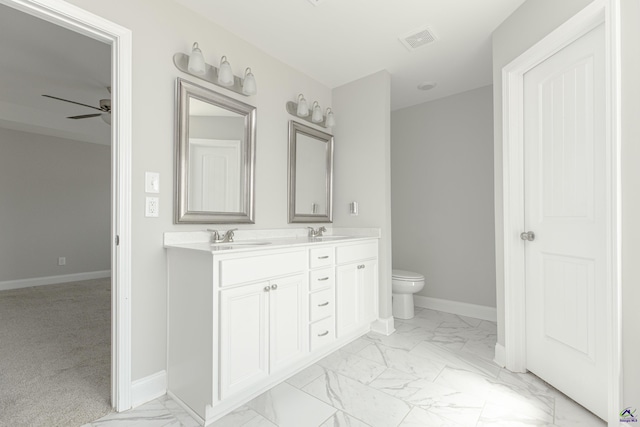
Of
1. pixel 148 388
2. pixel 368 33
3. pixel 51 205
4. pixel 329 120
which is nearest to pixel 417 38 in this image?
pixel 368 33

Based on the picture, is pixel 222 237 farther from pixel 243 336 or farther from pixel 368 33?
pixel 368 33

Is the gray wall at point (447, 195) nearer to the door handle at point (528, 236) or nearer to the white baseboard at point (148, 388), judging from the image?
the door handle at point (528, 236)

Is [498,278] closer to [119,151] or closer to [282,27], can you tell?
[282,27]

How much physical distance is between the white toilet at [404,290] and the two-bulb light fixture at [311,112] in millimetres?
1708

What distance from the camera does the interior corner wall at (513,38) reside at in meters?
1.67

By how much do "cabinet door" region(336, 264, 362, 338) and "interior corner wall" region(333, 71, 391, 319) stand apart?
1.12 feet

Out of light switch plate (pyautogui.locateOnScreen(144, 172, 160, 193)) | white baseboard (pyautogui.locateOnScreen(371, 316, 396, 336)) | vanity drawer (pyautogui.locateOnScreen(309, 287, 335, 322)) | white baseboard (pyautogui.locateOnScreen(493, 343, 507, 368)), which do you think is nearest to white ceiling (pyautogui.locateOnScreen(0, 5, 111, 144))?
light switch plate (pyautogui.locateOnScreen(144, 172, 160, 193))

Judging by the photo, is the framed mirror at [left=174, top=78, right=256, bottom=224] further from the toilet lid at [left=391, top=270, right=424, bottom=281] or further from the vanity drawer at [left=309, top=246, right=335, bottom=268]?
the toilet lid at [left=391, top=270, right=424, bottom=281]

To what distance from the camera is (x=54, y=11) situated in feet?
4.57

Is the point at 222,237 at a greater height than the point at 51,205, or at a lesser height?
lesser

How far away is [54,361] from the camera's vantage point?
2051mm

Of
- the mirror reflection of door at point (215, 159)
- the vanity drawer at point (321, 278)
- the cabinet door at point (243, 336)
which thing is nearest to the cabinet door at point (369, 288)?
the vanity drawer at point (321, 278)

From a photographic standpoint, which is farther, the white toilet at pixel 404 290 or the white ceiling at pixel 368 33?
the white toilet at pixel 404 290

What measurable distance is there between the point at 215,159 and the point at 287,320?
3.92 feet
